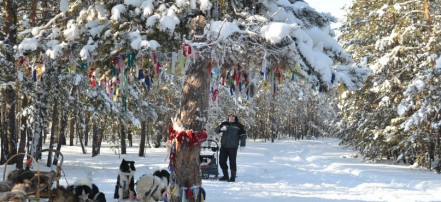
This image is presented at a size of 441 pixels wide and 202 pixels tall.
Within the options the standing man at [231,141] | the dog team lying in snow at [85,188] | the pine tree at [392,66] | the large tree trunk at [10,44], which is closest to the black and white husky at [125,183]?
the dog team lying in snow at [85,188]

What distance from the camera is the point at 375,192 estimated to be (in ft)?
35.7

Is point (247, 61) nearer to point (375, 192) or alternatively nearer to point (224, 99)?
point (375, 192)

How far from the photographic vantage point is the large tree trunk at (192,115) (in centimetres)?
721

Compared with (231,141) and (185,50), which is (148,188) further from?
(231,141)

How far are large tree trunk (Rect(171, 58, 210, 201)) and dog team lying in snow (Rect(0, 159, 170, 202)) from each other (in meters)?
0.94

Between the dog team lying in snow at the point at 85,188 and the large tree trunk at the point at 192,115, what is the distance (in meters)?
0.94

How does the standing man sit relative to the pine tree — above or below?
below

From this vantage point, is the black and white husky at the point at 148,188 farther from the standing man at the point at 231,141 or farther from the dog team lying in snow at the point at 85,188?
the standing man at the point at 231,141

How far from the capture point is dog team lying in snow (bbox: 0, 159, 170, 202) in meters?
6.45

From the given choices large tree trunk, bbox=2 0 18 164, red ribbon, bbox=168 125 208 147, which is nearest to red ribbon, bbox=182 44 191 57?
red ribbon, bbox=168 125 208 147

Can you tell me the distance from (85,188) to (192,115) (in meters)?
2.25

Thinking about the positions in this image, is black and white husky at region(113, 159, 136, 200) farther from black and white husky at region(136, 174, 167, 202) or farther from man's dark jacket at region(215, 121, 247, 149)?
man's dark jacket at region(215, 121, 247, 149)

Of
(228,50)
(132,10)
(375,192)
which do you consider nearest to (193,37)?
(228,50)

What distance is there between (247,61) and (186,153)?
1.97 metres
